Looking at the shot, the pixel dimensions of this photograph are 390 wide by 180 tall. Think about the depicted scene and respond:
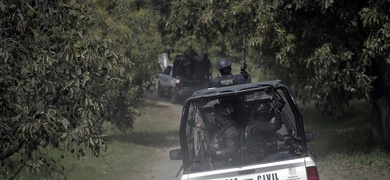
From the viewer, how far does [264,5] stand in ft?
39.2

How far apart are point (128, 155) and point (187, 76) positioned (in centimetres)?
1439

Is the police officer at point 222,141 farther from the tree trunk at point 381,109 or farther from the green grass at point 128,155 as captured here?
the tree trunk at point 381,109

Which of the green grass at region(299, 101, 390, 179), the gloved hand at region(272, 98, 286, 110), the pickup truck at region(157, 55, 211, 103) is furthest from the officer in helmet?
the pickup truck at region(157, 55, 211, 103)

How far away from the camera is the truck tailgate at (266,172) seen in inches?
282

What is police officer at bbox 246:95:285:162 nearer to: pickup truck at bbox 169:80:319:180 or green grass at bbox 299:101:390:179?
pickup truck at bbox 169:80:319:180

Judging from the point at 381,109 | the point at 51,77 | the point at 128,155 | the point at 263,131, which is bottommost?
the point at 128,155

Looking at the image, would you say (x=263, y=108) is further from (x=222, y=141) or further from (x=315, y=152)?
(x=315, y=152)

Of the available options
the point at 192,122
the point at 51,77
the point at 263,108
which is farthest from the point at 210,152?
the point at 51,77

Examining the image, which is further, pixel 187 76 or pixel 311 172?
pixel 187 76

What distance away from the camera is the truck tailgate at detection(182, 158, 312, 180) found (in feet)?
23.5

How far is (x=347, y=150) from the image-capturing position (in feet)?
45.6

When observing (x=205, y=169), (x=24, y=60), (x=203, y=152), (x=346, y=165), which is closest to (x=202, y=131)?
(x=203, y=152)

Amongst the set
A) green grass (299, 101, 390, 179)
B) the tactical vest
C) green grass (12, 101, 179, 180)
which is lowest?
green grass (12, 101, 179, 180)

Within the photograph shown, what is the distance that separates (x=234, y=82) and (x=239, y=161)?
169 cm
